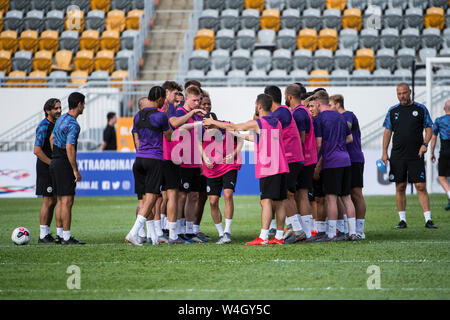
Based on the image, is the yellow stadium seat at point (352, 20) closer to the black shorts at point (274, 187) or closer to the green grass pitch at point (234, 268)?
the green grass pitch at point (234, 268)

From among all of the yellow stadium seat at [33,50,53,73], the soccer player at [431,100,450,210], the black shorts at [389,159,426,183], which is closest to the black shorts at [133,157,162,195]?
the black shorts at [389,159,426,183]

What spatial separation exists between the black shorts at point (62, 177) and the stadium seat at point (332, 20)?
1853cm

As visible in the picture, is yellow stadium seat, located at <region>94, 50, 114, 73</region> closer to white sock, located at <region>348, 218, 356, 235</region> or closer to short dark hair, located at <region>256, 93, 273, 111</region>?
short dark hair, located at <region>256, 93, 273, 111</region>

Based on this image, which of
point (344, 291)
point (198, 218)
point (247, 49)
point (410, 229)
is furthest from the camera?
point (247, 49)

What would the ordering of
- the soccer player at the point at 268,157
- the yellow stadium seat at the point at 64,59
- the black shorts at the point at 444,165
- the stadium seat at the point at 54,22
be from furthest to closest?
1. the stadium seat at the point at 54,22
2. the yellow stadium seat at the point at 64,59
3. the black shorts at the point at 444,165
4. the soccer player at the point at 268,157

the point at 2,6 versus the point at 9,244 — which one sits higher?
the point at 2,6

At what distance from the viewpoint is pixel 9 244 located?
9.74 meters

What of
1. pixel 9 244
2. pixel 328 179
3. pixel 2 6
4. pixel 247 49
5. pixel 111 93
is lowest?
pixel 9 244

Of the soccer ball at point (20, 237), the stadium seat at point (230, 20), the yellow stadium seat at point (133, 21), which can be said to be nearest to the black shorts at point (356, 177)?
the soccer ball at point (20, 237)

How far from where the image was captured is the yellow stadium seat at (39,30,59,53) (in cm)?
2656

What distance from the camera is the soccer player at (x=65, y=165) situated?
9.36 m
